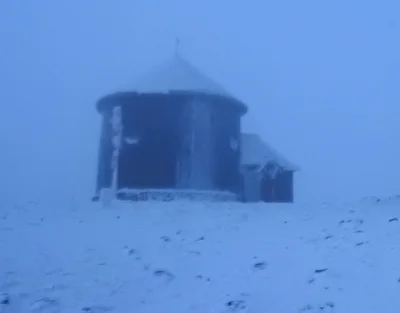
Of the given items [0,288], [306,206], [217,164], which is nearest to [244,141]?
[217,164]

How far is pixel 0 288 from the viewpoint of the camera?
976cm

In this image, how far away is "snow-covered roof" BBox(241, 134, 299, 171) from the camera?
34825 millimetres

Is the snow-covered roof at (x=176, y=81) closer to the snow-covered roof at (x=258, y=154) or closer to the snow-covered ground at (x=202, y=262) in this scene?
the snow-covered roof at (x=258, y=154)

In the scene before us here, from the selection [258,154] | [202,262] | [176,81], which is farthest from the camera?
[258,154]

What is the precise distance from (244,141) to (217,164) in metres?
11.5

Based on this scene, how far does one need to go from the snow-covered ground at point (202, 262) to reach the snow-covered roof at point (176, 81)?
10419 millimetres

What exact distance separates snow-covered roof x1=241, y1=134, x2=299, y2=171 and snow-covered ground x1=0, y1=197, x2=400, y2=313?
19.2 meters

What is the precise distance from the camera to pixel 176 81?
83.9 ft

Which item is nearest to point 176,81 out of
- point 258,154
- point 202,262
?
point 258,154

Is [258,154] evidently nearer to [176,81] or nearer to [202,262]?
[176,81]

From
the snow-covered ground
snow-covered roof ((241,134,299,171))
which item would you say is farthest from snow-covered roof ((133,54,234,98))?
the snow-covered ground

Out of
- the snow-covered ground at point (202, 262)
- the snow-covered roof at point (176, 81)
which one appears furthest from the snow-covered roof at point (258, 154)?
the snow-covered ground at point (202, 262)

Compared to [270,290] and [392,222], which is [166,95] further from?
[270,290]

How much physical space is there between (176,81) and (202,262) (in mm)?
15550
